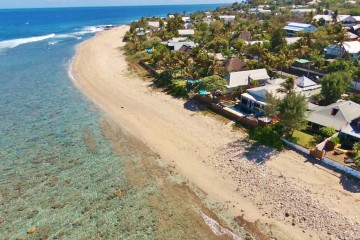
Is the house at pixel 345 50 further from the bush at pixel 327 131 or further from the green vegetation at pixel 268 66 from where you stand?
the bush at pixel 327 131

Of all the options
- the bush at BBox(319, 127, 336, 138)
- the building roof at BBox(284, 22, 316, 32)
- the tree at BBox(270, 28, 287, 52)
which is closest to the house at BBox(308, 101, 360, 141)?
the bush at BBox(319, 127, 336, 138)

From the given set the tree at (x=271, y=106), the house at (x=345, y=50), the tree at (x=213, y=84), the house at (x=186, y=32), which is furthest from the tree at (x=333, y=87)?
the house at (x=186, y=32)

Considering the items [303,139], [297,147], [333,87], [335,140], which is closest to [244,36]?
[333,87]

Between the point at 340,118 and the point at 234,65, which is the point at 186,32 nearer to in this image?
the point at 234,65

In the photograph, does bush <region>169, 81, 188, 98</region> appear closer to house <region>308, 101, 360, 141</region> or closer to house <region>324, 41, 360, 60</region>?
house <region>308, 101, 360, 141</region>

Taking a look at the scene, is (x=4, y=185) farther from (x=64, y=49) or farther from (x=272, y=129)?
(x=64, y=49)

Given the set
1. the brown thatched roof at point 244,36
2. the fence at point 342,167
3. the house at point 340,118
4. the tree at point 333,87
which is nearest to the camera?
the fence at point 342,167
